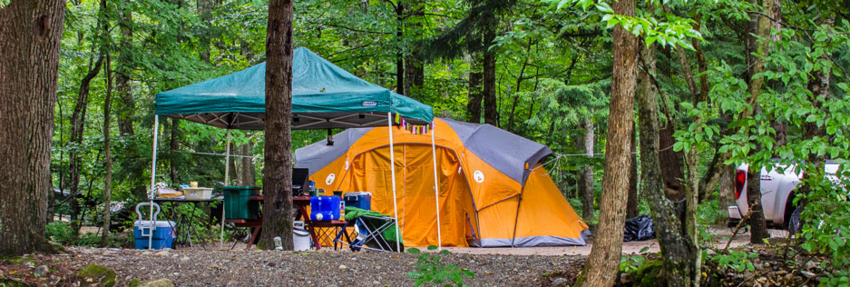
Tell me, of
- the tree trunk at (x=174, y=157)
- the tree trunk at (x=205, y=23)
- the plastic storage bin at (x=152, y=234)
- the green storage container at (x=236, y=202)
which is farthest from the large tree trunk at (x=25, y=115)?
the tree trunk at (x=205, y=23)

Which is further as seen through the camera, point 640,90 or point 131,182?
point 131,182

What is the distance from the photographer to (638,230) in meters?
10.5

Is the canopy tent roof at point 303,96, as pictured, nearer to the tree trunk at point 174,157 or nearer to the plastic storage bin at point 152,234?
the plastic storage bin at point 152,234

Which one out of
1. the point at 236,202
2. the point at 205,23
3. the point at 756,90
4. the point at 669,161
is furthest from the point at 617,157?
the point at 205,23

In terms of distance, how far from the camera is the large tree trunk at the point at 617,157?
444 centimetres

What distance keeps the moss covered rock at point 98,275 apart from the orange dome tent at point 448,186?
536 centimetres

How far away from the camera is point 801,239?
205 inches

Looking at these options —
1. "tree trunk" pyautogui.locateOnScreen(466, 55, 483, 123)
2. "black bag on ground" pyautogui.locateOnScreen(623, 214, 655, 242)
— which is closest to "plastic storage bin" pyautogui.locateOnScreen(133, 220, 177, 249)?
"black bag on ground" pyautogui.locateOnScreen(623, 214, 655, 242)

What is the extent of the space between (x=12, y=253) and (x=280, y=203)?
2438 mm

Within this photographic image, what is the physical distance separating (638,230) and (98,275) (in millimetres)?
8376

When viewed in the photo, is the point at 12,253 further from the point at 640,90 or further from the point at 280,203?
the point at 640,90

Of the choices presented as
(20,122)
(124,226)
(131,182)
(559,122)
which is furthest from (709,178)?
(131,182)

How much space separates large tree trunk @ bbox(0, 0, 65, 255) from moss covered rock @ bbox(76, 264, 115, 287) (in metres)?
0.54

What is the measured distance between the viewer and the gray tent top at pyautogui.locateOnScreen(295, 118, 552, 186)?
1025 cm
